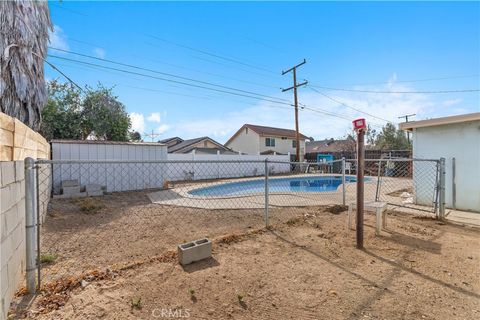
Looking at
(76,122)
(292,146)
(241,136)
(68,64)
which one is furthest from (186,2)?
(292,146)

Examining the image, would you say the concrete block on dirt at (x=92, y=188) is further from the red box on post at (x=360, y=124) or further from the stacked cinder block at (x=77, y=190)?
the red box on post at (x=360, y=124)

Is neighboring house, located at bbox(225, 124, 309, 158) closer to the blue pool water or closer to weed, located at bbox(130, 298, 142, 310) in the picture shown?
the blue pool water

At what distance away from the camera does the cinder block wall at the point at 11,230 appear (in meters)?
1.91

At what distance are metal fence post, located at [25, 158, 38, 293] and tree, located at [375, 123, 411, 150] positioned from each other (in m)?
31.5

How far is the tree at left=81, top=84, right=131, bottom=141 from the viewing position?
48.7ft

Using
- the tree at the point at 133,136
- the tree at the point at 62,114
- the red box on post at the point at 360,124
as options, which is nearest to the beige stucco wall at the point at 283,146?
the tree at the point at 133,136

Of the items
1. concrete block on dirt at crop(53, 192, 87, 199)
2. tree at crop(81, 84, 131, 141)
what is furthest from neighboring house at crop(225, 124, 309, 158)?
concrete block on dirt at crop(53, 192, 87, 199)

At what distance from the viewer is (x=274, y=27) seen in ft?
41.8

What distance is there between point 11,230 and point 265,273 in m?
2.64

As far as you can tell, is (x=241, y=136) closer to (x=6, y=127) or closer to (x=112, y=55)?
(x=112, y=55)

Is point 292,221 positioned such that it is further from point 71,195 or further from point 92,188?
point 71,195

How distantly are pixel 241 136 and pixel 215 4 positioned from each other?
1941cm

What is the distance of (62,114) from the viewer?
565 inches

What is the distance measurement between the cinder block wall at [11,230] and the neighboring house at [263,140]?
23700 mm
